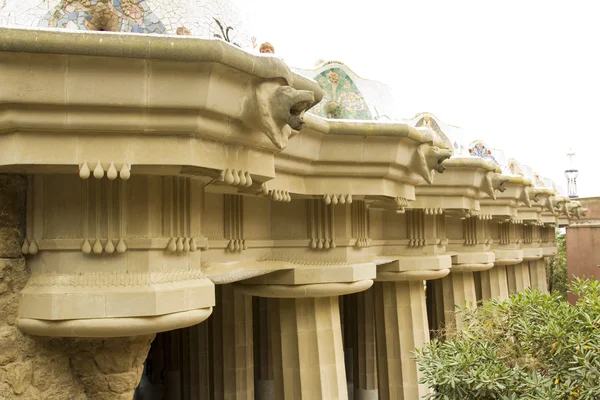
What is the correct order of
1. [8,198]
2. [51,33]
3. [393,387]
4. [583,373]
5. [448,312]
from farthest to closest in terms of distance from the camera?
[448,312] → [393,387] → [583,373] → [8,198] → [51,33]

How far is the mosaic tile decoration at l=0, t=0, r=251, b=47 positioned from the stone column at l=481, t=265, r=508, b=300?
54.5 feet

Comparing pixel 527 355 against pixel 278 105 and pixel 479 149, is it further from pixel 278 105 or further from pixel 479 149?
pixel 479 149

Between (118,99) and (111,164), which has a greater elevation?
(118,99)

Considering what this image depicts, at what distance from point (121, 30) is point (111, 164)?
986 mm

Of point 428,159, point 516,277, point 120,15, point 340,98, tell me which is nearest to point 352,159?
point 340,98

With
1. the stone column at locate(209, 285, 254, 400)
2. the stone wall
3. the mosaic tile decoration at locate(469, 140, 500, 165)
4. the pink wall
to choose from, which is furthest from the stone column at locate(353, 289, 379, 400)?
the pink wall

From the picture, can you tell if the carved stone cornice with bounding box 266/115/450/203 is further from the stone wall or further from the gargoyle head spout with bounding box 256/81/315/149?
the stone wall

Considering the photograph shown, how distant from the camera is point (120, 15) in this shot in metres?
5.65

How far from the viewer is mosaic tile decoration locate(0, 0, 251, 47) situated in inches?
217

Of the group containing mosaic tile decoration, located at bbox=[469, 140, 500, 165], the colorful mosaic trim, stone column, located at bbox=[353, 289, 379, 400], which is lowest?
stone column, located at bbox=[353, 289, 379, 400]

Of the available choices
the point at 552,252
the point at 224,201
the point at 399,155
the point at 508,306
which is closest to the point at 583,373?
the point at 508,306

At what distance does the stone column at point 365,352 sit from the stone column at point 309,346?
5290mm

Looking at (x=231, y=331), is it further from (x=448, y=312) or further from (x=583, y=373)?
(x=448, y=312)

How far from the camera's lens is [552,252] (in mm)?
29547
